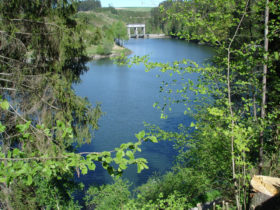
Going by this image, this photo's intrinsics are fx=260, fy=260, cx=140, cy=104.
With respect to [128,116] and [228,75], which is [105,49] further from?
[228,75]

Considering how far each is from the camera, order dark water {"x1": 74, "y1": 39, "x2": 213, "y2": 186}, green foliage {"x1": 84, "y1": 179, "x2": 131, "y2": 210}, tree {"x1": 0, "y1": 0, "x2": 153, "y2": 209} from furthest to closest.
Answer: dark water {"x1": 74, "y1": 39, "x2": 213, "y2": 186} → green foliage {"x1": 84, "y1": 179, "x2": 131, "y2": 210} → tree {"x1": 0, "y1": 0, "x2": 153, "y2": 209}

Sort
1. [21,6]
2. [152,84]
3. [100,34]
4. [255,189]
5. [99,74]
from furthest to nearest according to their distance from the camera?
[99,74]
[152,84]
[100,34]
[21,6]
[255,189]

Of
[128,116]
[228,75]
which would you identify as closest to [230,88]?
[228,75]

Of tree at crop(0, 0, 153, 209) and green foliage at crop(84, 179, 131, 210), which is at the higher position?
tree at crop(0, 0, 153, 209)

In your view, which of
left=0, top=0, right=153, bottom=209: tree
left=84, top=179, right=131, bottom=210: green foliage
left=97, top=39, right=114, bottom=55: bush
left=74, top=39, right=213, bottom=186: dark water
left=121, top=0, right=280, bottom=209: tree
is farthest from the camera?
left=97, top=39, right=114, bottom=55: bush

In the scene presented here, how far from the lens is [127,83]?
2494cm

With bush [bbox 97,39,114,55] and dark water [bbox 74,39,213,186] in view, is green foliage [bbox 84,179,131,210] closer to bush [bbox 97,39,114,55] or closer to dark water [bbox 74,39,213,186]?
dark water [bbox 74,39,213,186]

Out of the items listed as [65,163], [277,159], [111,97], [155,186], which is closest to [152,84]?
[111,97]

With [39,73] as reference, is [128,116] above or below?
below

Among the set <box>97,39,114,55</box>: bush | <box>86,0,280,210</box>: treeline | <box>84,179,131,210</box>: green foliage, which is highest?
<box>97,39,114,55</box>: bush

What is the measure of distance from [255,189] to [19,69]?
5.36 m

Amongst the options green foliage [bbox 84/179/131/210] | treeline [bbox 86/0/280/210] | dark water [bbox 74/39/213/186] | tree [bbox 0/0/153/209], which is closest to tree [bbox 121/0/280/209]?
treeline [bbox 86/0/280/210]

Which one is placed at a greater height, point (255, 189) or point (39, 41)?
point (39, 41)

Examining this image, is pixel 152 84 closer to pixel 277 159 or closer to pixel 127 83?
pixel 127 83
